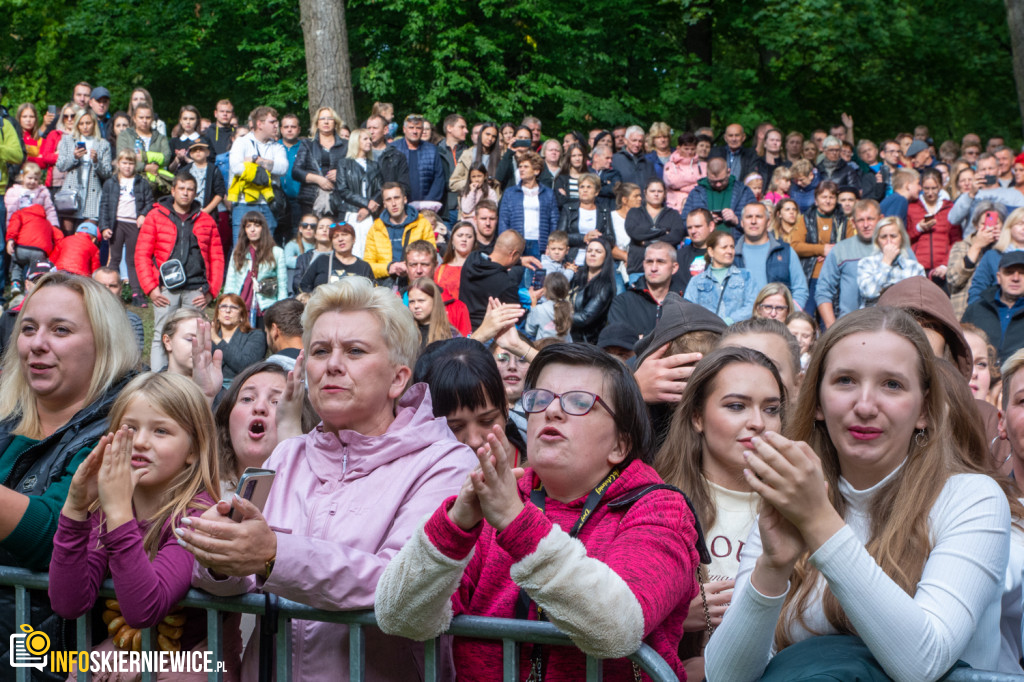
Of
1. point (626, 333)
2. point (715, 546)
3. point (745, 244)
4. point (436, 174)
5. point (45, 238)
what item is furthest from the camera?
point (436, 174)

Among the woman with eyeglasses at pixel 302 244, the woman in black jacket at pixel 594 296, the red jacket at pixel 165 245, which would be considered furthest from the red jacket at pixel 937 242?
the red jacket at pixel 165 245

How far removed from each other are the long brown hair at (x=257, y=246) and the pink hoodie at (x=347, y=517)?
27.5 feet

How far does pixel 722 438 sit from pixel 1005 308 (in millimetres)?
6045

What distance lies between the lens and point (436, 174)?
1390 centimetres

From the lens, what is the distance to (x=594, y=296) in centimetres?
1012

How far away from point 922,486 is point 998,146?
14.0 m

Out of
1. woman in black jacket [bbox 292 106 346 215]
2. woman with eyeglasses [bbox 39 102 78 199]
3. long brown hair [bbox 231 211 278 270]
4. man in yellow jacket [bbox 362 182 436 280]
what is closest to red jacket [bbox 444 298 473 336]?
man in yellow jacket [bbox 362 182 436 280]

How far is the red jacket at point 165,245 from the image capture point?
456 inches

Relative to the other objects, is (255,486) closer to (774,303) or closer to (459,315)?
(774,303)

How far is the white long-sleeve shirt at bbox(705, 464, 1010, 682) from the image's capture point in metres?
2.26

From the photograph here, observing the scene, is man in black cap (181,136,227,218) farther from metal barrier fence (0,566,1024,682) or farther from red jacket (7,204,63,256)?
metal barrier fence (0,566,1024,682)

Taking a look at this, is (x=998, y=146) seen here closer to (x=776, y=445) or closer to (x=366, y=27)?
(x=366, y=27)

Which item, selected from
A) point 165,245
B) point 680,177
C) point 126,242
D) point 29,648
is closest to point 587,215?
point 680,177

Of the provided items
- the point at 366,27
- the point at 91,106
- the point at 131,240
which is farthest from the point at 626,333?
the point at 366,27
